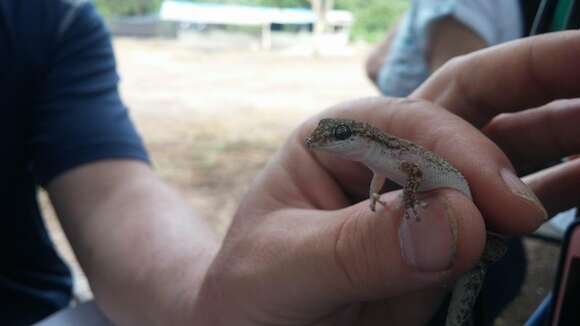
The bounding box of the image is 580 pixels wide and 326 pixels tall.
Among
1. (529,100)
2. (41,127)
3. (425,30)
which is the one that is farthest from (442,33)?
(41,127)

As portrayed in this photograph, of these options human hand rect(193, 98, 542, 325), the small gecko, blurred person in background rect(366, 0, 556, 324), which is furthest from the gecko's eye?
blurred person in background rect(366, 0, 556, 324)

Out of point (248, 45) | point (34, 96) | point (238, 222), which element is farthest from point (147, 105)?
point (238, 222)

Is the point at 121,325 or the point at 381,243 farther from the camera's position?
the point at 121,325

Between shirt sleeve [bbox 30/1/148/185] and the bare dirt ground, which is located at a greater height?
shirt sleeve [bbox 30/1/148/185]

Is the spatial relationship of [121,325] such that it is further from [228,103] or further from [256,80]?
[256,80]

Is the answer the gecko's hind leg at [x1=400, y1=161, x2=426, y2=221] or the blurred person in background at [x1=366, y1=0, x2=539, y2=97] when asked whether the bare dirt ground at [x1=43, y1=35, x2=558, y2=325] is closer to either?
the blurred person in background at [x1=366, y1=0, x2=539, y2=97]

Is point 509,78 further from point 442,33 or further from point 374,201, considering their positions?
point 442,33
